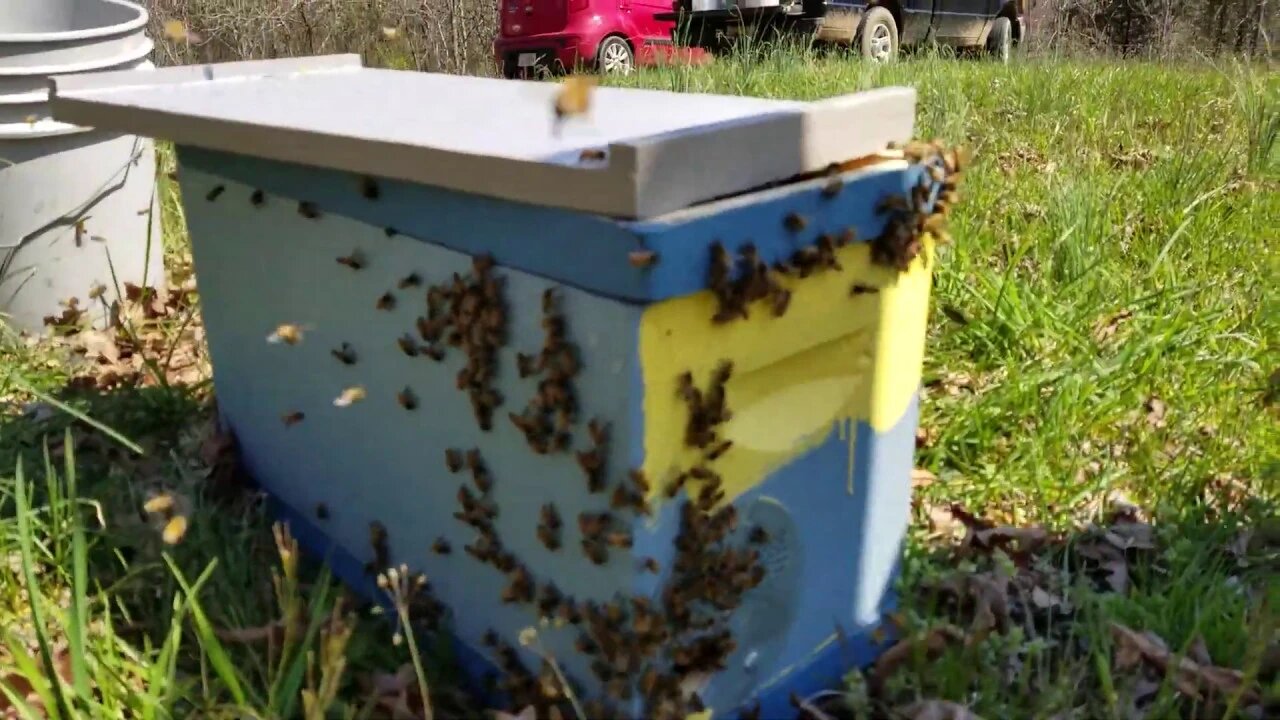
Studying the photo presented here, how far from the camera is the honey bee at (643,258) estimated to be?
123cm

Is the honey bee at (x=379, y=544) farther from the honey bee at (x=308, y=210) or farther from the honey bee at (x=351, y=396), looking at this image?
the honey bee at (x=308, y=210)

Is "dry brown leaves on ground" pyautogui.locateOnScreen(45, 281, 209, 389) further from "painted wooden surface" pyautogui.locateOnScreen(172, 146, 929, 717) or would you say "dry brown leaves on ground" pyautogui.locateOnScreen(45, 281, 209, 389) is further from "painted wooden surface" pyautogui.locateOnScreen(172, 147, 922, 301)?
"painted wooden surface" pyautogui.locateOnScreen(172, 147, 922, 301)

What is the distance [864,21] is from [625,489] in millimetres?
8201

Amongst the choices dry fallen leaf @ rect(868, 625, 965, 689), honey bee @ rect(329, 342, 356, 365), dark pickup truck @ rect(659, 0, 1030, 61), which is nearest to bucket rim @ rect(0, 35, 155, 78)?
honey bee @ rect(329, 342, 356, 365)

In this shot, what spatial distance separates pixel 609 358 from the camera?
135 centimetres

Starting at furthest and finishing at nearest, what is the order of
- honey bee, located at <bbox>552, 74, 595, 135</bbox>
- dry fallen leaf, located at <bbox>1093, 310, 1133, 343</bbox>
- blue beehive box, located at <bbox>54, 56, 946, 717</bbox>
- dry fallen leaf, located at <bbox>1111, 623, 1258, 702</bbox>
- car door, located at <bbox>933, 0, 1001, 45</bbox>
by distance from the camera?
car door, located at <bbox>933, 0, 1001, 45</bbox> → dry fallen leaf, located at <bbox>1093, 310, 1133, 343</bbox> → dry fallen leaf, located at <bbox>1111, 623, 1258, 702</bbox> → honey bee, located at <bbox>552, 74, 595, 135</bbox> → blue beehive box, located at <bbox>54, 56, 946, 717</bbox>

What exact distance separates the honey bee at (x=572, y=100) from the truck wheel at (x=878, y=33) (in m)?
7.21

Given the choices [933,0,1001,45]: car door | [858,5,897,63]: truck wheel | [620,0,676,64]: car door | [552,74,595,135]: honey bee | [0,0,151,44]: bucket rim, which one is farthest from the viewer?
[933,0,1001,45]: car door

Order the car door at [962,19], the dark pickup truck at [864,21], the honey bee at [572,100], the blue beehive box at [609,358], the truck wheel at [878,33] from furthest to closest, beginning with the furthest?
1. the car door at [962,19]
2. the truck wheel at [878,33]
3. the dark pickup truck at [864,21]
4. the honey bee at [572,100]
5. the blue beehive box at [609,358]

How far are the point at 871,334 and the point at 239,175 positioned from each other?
125cm

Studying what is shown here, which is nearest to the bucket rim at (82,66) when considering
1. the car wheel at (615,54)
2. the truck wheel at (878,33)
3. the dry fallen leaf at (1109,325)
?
the dry fallen leaf at (1109,325)

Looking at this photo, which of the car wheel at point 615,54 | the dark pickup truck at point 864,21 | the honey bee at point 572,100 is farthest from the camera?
the car wheel at point 615,54

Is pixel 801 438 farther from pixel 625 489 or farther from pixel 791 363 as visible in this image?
pixel 625 489

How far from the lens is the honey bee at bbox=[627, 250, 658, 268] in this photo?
1.23 m
